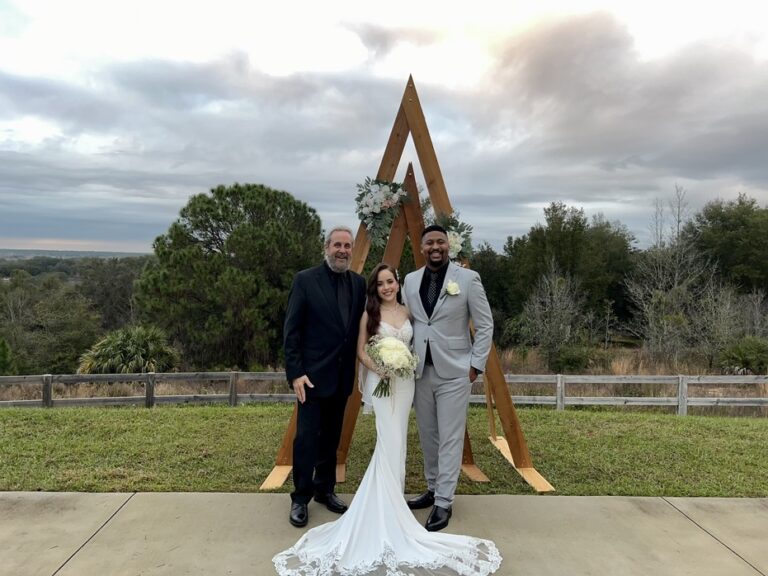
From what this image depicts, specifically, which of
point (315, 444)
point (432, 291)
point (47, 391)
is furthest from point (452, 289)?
point (47, 391)

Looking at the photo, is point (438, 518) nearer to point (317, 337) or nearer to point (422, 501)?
point (422, 501)

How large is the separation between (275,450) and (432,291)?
2.61m

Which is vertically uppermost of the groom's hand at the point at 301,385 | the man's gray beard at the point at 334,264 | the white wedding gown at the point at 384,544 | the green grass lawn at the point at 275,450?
the man's gray beard at the point at 334,264

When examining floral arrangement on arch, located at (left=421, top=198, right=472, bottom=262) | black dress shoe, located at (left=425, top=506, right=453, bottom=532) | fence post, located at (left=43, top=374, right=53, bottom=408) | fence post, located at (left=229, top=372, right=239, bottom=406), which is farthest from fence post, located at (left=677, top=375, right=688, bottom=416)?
fence post, located at (left=43, top=374, right=53, bottom=408)

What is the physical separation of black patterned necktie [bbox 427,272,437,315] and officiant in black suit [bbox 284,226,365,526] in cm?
52

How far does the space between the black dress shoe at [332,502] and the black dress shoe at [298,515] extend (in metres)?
0.22

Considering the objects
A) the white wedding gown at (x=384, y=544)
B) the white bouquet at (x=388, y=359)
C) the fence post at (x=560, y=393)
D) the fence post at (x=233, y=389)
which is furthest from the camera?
the fence post at (x=233, y=389)

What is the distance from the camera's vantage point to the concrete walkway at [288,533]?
3.09 meters

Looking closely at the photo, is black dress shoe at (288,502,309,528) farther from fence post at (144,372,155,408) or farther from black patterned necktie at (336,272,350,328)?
fence post at (144,372,155,408)

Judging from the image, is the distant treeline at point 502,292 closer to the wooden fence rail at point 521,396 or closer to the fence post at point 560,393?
the wooden fence rail at point 521,396

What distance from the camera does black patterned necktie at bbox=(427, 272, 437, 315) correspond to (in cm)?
393

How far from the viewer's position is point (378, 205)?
459cm

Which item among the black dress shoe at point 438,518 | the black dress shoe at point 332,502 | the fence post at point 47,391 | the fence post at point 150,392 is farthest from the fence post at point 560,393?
the fence post at point 47,391

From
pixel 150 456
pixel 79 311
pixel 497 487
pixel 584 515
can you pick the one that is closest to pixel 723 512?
pixel 584 515
